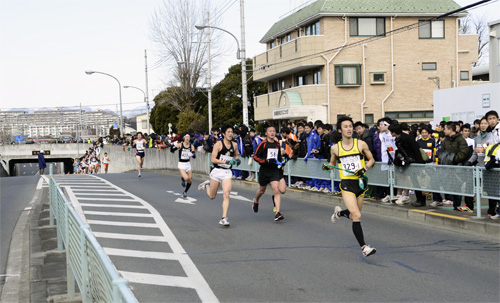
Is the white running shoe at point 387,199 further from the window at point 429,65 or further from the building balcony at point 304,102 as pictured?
the window at point 429,65

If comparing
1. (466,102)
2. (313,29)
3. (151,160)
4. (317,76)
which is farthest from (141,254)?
(313,29)

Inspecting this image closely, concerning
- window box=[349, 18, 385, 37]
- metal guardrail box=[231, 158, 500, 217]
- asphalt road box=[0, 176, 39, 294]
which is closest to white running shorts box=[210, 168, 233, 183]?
metal guardrail box=[231, 158, 500, 217]

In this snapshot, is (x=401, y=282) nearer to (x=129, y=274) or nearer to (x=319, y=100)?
(x=129, y=274)

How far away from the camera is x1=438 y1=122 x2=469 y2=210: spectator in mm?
11461

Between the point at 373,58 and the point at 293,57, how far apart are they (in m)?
5.44

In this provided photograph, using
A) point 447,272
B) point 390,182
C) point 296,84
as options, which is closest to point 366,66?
point 296,84

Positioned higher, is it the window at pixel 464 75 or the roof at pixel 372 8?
the roof at pixel 372 8

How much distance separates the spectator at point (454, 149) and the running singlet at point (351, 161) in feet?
13.6

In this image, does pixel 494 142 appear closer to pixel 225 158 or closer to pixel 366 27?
pixel 225 158

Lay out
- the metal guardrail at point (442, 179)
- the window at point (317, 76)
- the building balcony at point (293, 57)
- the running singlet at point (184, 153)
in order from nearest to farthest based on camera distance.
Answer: the metal guardrail at point (442, 179) < the running singlet at point (184, 153) < the building balcony at point (293, 57) < the window at point (317, 76)

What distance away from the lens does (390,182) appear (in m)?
12.8

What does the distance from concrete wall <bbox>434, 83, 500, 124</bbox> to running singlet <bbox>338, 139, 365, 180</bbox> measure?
48.2 ft

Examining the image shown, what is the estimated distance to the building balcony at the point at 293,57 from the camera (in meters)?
36.6

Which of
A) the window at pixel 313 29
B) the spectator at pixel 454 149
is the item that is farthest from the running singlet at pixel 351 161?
the window at pixel 313 29
